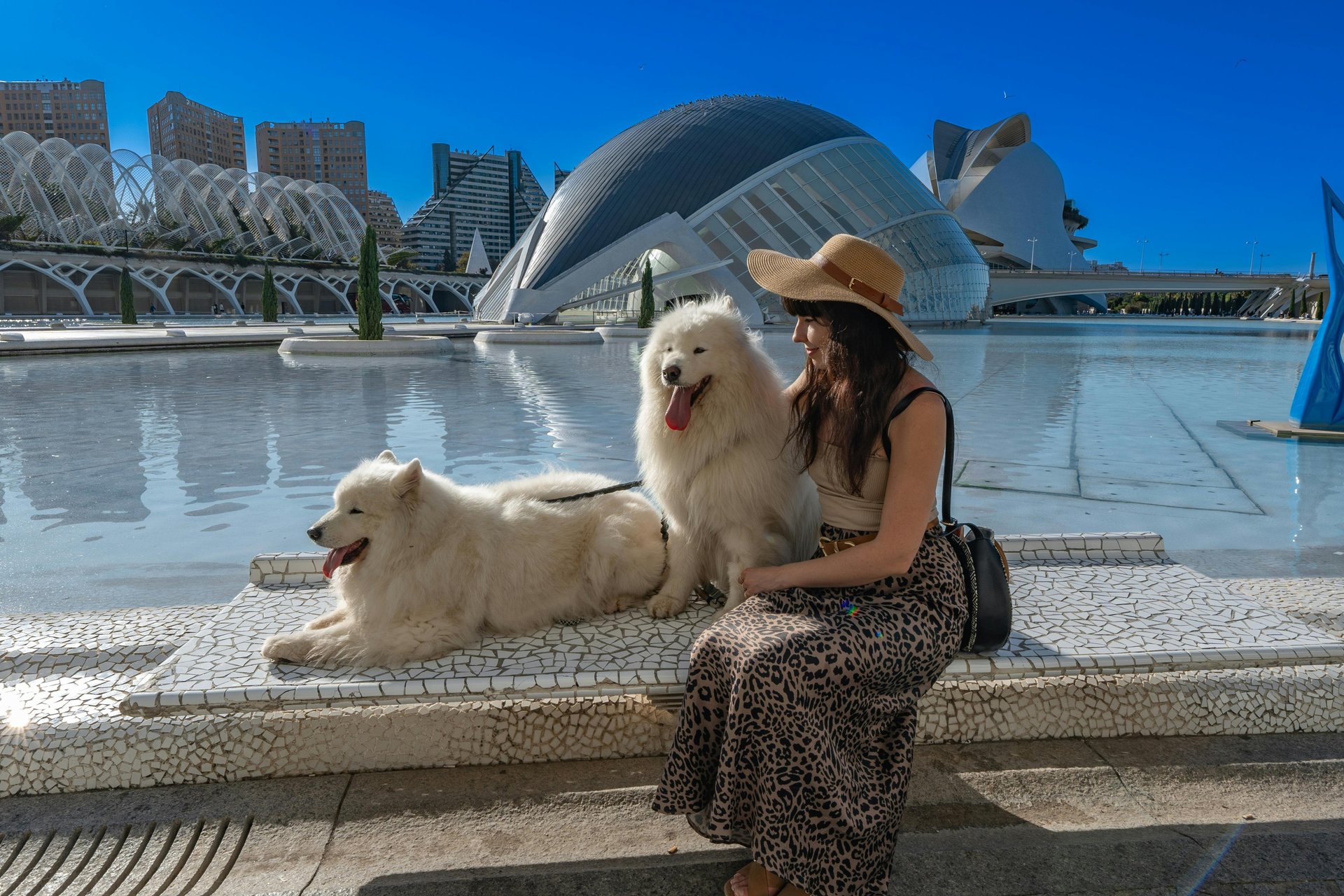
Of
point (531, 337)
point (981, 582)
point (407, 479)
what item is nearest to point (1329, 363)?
point (981, 582)

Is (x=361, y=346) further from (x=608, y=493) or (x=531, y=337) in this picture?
(x=608, y=493)

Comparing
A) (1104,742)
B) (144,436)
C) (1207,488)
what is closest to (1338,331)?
(1207,488)

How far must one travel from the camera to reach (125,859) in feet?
6.68

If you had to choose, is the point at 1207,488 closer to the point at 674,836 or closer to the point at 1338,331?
the point at 1338,331

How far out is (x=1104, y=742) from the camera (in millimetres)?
2580

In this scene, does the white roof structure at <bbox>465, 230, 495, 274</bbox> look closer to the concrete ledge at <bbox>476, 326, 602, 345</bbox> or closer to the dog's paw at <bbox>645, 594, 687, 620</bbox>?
the concrete ledge at <bbox>476, 326, 602, 345</bbox>

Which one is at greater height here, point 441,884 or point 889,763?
point 889,763

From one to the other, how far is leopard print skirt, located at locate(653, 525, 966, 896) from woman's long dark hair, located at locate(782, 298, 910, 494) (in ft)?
1.22

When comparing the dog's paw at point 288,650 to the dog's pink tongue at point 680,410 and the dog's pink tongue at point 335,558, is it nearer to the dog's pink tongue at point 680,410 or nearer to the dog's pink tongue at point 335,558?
the dog's pink tongue at point 335,558

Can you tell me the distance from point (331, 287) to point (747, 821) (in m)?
62.0

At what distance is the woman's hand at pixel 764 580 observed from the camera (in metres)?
2.21

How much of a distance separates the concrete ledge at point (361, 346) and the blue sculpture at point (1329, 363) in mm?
16966

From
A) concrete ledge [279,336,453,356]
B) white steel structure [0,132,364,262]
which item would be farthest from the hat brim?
white steel structure [0,132,364,262]

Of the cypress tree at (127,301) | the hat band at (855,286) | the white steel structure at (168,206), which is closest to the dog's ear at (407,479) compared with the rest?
the hat band at (855,286)
